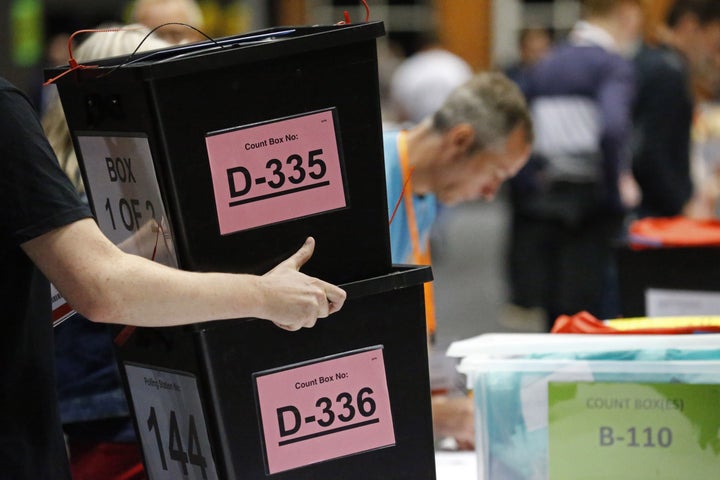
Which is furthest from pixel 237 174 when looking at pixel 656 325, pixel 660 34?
pixel 660 34

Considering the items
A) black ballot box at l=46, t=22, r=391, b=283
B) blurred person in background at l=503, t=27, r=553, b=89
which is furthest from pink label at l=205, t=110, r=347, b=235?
blurred person in background at l=503, t=27, r=553, b=89

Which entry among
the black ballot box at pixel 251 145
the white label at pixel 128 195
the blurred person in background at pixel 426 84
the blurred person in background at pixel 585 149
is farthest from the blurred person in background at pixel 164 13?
the blurred person in background at pixel 426 84

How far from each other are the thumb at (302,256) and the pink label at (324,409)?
0.16m

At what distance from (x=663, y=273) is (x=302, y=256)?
1666mm

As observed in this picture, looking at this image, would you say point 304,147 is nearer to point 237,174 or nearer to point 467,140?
point 237,174

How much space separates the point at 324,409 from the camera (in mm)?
1610

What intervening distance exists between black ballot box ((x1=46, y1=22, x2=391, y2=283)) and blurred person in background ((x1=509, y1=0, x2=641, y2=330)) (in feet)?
11.1

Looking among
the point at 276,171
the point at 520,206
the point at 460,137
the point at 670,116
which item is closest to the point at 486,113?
the point at 460,137

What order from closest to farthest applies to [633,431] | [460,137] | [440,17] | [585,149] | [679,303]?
[633,431], [460,137], [679,303], [585,149], [440,17]

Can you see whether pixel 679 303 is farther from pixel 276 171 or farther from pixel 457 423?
pixel 276 171

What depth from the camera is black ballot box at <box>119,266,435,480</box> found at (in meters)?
1.55

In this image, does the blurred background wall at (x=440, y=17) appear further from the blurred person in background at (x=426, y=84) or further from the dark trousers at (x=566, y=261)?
the dark trousers at (x=566, y=261)

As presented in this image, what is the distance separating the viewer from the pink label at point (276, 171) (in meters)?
1.50

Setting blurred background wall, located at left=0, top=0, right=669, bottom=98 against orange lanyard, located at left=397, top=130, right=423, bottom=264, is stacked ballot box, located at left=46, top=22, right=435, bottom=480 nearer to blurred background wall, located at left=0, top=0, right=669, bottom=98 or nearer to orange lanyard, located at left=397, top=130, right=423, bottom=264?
orange lanyard, located at left=397, top=130, right=423, bottom=264
